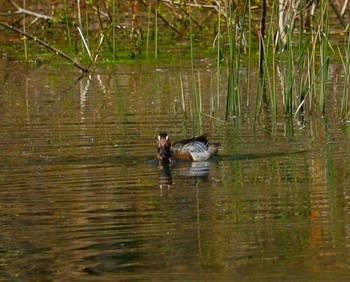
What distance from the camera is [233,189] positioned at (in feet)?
29.7

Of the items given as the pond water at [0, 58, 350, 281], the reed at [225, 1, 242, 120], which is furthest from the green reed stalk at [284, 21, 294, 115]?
the reed at [225, 1, 242, 120]

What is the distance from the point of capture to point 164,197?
8.84 metres

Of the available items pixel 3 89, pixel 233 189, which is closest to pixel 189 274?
pixel 233 189

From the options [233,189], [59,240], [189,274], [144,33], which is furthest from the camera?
[144,33]

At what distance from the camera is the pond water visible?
6.76 meters

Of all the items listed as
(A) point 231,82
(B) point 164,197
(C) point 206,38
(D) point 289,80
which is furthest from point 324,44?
(C) point 206,38

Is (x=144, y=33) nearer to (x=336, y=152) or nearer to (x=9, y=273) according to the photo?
(x=336, y=152)

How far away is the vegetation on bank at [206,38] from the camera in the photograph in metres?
13.4

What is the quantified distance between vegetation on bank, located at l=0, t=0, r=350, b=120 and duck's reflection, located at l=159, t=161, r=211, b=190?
1415mm

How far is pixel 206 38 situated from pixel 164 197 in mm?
14222

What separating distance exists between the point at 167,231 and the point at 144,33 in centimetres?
1542

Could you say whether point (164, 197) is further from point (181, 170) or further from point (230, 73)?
point (230, 73)

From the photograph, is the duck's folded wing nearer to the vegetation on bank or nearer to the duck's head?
the duck's head

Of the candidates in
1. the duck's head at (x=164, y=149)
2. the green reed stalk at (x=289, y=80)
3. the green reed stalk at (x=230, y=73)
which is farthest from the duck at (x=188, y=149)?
the green reed stalk at (x=289, y=80)
